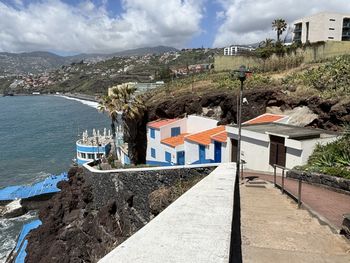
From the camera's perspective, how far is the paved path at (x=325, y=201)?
7.18 metres

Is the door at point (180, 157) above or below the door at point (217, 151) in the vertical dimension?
below

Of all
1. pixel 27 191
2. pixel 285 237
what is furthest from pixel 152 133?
pixel 285 237

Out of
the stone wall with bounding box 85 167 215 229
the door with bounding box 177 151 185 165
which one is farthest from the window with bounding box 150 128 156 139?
the stone wall with bounding box 85 167 215 229

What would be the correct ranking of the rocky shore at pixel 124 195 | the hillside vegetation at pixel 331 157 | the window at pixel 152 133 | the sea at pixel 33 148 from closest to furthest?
the hillside vegetation at pixel 331 157 < the rocky shore at pixel 124 195 < the window at pixel 152 133 < the sea at pixel 33 148

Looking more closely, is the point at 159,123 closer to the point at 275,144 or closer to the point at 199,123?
the point at 199,123

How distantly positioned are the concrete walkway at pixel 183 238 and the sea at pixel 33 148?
26.8m

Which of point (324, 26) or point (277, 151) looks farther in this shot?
point (324, 26)

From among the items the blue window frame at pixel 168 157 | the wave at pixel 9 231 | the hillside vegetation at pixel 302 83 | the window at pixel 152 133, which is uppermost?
the hillside vegetation at pixel 302 83

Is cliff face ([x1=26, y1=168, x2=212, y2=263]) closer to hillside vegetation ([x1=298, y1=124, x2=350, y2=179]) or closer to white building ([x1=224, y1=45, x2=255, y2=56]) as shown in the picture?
hillside vegetation ([x1=298, y1=124, x2=350, y2=179])

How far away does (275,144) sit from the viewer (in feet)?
53.7

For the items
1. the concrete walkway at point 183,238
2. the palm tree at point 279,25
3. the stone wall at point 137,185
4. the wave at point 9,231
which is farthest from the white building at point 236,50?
the concrete walkway at point 183,238

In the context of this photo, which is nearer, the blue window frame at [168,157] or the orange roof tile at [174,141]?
the orange roof tile at [174,141]

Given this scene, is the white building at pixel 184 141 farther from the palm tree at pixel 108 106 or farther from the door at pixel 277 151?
the door at pixel 277 151

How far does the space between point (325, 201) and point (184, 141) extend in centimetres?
1754
